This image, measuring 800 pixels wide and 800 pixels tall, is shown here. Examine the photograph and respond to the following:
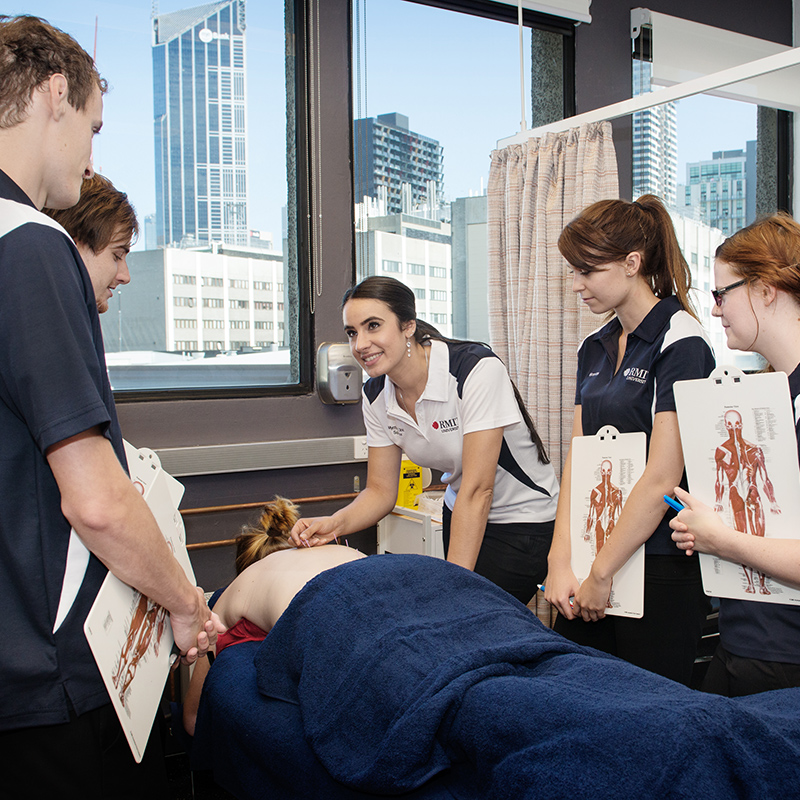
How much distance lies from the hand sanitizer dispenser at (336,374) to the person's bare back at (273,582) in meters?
1.01

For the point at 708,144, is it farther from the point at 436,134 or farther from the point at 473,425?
the point at 473,425

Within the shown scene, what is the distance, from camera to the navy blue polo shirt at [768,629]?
1242mm

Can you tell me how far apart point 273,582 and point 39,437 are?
98 cm

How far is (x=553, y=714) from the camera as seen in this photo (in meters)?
0.97

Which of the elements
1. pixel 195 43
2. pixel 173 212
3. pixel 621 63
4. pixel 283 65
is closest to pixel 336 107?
pixel 283 65

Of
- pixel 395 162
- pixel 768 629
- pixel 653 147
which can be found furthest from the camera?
pixel 653 147

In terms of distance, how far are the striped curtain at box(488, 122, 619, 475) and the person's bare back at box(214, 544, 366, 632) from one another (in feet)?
3.91

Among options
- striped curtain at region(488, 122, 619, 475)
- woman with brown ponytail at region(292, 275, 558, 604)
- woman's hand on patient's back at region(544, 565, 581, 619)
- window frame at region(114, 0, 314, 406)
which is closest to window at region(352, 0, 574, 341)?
window frame at region(114, 0, 314, 406)

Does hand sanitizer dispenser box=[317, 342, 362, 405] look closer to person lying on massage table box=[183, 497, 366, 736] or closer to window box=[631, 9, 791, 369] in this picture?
person lying on massage table box=[183, 497, 366, 736]

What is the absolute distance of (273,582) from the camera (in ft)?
5.79

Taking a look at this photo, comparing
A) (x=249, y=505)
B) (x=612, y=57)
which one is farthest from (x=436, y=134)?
(x=249, y=505)

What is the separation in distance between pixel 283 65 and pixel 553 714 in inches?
106

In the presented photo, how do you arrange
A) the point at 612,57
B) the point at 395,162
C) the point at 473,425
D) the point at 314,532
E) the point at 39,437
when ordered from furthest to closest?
the point at 612,57, the point at 395,162, the point at 314,532, the point at 473,425, the point at 39,437

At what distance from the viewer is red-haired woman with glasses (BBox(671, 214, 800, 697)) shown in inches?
49.0
